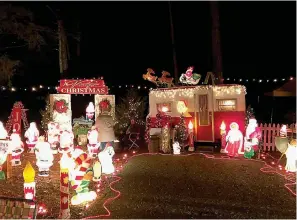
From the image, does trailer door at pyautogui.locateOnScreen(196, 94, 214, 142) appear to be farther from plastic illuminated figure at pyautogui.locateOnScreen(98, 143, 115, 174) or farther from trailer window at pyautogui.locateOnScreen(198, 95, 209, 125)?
plastic illuminated figure at pyautogui.locateOnScreen(98, 143, 115, 174)

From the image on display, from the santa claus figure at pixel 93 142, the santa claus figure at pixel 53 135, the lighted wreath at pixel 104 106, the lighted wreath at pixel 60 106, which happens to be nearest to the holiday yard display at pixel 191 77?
the lighted wreath at pixel 104 106

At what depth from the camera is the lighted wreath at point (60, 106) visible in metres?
14.7

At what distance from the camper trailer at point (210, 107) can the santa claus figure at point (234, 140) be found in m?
1.23

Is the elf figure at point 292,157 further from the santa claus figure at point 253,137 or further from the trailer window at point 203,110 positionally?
the trailer window at point 203,110

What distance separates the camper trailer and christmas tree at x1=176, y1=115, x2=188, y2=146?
1.88 feet

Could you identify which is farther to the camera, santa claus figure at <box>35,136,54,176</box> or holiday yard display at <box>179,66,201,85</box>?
holiday yard display at <box>179,66,201,85</box>

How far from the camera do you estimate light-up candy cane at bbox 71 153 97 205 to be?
24.0ft

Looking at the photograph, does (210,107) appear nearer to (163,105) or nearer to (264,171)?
(163,105)

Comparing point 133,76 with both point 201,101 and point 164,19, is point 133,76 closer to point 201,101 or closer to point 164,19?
point 164,19

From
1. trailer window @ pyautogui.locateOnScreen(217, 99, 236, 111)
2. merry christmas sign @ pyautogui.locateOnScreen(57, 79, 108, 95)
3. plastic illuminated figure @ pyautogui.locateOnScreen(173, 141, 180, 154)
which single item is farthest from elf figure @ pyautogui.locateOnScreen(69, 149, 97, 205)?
merry christmas sign @ pyautogui.locateOnScreen(57, 79, 108, 95)

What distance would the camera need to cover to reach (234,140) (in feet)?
40.6


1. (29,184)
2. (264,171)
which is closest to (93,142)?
(29,184)

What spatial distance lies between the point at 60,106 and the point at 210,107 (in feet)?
20.7

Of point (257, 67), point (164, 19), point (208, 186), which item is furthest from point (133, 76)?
point (208, 186)
